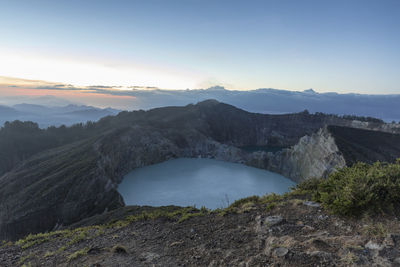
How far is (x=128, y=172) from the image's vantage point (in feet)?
200

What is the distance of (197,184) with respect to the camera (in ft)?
171

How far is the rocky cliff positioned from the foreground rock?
25849 millimetres

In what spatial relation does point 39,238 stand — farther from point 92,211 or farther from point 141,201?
point 141,201

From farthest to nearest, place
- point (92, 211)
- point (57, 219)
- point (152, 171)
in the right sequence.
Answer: point (152, 171)
point (92, 211)
point (57, 219)

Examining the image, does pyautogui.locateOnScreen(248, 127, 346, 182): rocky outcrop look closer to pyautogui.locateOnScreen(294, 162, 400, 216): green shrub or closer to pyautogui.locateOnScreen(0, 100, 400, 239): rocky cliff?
pyautogui.locateOnScreen(0, 100, 400, 239): rocky cliff

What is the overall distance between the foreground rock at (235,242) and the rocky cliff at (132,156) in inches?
1018

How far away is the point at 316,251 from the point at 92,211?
125ft

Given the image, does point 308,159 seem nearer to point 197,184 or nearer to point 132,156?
point 197,184

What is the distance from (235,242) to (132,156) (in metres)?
61.4

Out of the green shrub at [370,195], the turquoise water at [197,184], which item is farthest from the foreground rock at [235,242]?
the turquoise water at [197,184]

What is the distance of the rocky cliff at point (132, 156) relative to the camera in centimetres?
3341

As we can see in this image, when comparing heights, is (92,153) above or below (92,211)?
above

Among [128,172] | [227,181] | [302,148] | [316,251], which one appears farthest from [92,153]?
[302,148]

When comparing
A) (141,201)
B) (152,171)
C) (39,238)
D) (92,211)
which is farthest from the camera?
(152,171)
